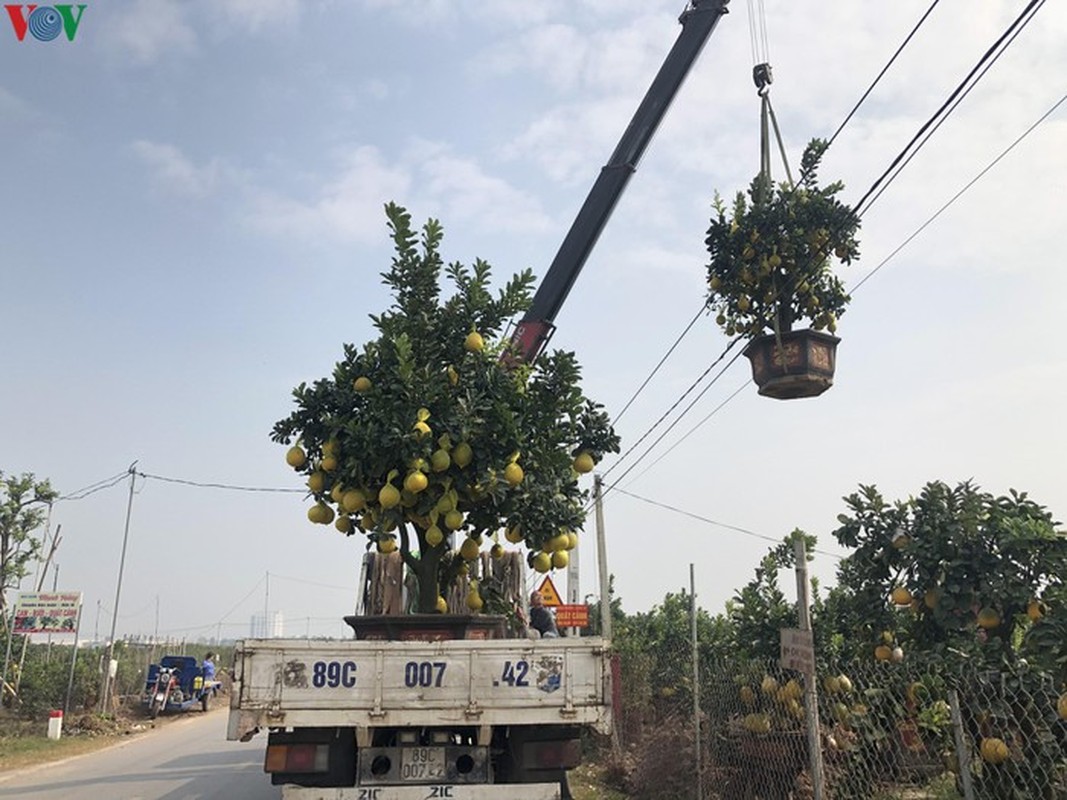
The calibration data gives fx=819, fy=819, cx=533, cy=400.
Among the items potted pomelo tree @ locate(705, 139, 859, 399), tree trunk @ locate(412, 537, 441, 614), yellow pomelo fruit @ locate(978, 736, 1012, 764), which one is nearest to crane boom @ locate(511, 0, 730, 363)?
potted pomelo tree @ locate(705, 139, 859, 399)

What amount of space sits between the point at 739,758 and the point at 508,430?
4021 millimetres

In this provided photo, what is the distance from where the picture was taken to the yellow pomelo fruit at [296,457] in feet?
22.6

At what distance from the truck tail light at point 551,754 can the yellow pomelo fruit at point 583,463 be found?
2.32 metres

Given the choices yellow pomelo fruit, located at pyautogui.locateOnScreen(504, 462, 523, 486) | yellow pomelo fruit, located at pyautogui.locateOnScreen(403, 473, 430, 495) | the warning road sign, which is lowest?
the warning road sign

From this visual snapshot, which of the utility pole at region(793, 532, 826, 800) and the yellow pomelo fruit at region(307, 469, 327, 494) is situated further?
the yellow pomelo fruit at region(307, 469, 327, 494)

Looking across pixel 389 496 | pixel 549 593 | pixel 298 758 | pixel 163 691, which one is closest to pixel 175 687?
pixel 163 691

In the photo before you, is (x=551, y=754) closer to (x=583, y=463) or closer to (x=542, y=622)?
(x=583, y=463)

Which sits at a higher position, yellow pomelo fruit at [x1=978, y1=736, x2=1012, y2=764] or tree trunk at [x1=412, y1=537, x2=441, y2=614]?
tree trunk at [x1=412, y1=537, x2=441, y2=614]

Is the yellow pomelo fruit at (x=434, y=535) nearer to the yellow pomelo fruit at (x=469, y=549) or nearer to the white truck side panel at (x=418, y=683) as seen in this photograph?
the yellow pomelo fruit at (x=469, y=549)

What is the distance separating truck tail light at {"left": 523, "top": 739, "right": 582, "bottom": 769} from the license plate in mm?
669

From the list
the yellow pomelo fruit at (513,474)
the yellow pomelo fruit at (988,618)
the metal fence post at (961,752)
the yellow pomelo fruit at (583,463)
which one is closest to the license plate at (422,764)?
the yellow pomelo fruit at (513,474)

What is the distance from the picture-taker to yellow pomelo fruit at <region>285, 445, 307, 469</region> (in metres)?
6.90

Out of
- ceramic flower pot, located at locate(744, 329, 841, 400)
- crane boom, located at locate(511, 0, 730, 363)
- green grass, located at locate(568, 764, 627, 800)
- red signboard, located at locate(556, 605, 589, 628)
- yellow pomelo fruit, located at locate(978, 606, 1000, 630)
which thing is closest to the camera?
yellow pomelo fruit, located at locate(978, 606, 1000, 630)

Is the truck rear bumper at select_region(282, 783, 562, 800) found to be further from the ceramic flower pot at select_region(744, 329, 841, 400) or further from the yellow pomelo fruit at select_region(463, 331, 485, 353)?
the ceramic flower pot at select_region(744, 329, 841, 400)
